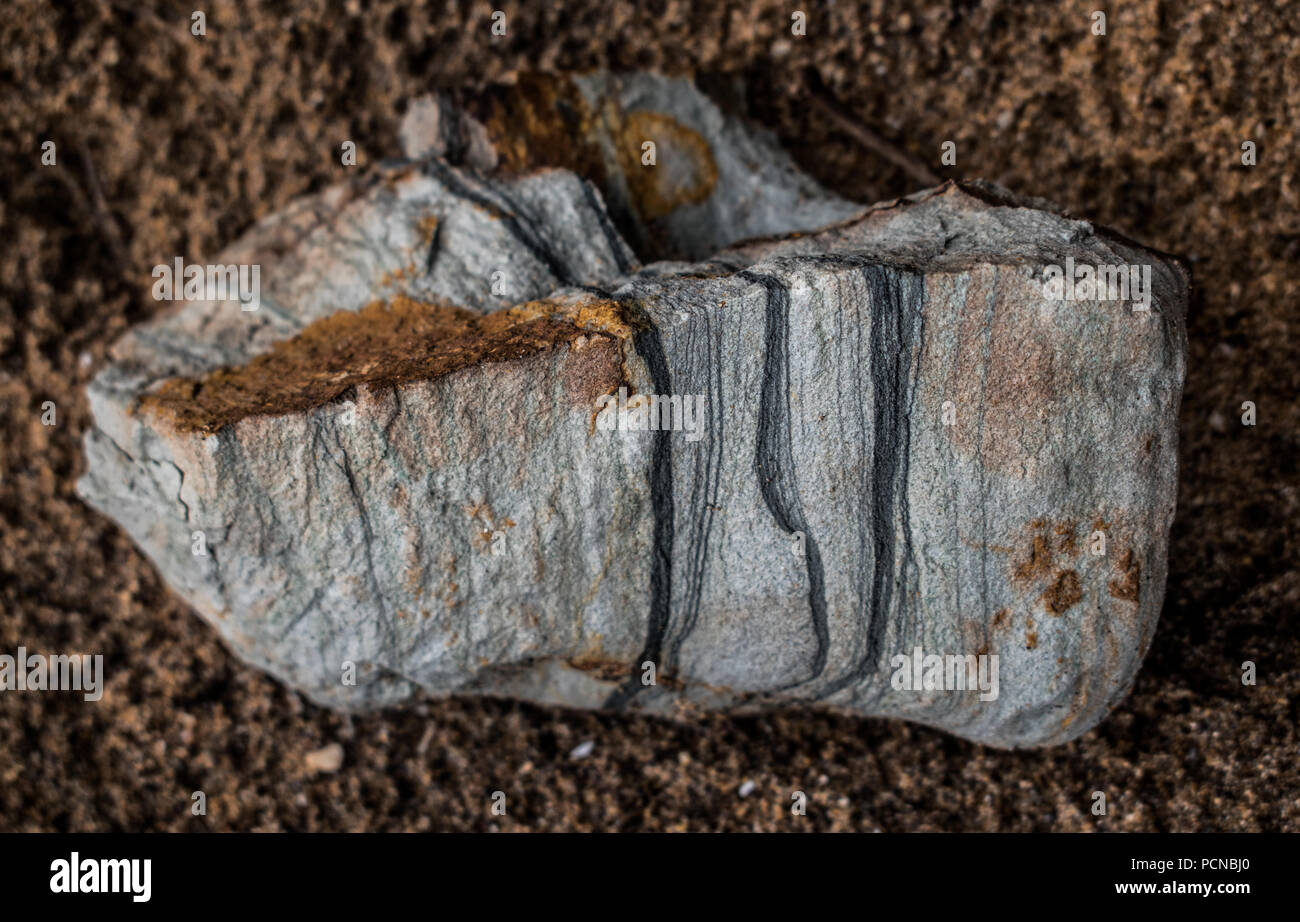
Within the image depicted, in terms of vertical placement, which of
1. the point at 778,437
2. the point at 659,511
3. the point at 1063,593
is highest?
the point at 778,437

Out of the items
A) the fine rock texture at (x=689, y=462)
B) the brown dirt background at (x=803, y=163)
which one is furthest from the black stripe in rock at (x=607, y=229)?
the brown dirt background at (x=803, y=163)

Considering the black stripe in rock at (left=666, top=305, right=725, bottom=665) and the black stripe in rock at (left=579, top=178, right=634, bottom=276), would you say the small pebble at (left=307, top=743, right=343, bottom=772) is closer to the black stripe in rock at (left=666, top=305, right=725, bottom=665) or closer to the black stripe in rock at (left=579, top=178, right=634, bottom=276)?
the black stripe in rock at (left=666, top=305, right=725, bottom=665)

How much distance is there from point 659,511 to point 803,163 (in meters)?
1.26

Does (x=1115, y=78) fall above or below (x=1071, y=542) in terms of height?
above

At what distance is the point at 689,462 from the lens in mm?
2113

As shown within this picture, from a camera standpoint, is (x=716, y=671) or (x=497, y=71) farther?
(x=497, y=71)

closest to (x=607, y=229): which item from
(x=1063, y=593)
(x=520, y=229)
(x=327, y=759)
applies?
(x=520, y=229)

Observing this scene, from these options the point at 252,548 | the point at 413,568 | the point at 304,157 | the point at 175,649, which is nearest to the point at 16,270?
the point at 304,157

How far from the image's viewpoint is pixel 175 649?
3070mm

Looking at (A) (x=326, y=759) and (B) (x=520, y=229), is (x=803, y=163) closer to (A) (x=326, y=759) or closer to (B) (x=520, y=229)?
(B) (x=520, y=229)

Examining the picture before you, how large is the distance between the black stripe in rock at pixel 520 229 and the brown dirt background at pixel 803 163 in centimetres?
Answer: 63

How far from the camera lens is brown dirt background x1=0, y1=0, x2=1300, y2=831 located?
2.62 metres
